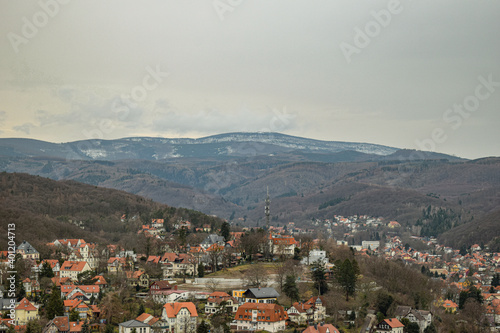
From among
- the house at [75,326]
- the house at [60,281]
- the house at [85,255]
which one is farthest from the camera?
the house at [85,255]

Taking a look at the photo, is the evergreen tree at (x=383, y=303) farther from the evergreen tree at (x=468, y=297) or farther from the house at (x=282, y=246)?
the house at (x=282, y=246)

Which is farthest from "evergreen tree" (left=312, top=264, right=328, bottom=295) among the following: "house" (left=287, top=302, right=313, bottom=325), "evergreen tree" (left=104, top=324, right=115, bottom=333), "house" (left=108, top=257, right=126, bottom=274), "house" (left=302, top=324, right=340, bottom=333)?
"evergreen tree" (left=104, top=324, right=115, bottom=333)

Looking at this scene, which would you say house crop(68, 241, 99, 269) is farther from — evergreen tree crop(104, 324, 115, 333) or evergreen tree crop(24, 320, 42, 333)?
evergreen tree crop(24, 320, 42, 333)

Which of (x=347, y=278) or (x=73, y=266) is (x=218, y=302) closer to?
(x=347, y=278)

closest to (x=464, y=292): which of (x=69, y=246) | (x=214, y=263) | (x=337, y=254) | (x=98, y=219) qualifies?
(x=337, y=254)

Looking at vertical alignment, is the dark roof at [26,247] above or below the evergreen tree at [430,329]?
above

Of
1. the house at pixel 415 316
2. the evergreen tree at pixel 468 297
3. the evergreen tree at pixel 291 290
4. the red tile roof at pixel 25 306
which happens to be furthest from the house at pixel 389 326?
the red tile roof at pixel 25 306
